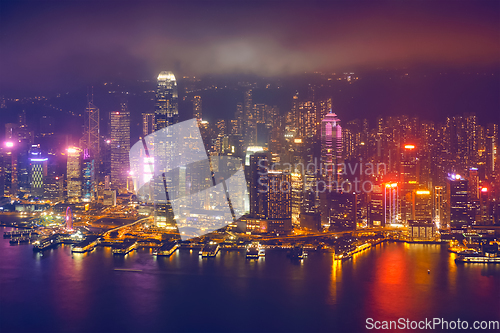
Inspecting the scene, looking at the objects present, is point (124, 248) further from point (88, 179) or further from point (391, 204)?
point (88, 179)

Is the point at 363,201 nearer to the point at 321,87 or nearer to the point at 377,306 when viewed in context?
the point at 321,87

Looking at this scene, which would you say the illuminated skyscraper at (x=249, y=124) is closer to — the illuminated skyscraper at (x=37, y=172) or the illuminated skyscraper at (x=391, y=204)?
the illuminated skyscraper at (x=391, y=204)

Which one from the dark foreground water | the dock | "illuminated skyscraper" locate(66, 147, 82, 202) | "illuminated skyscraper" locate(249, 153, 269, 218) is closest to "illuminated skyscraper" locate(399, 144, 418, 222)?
the dark foreground water

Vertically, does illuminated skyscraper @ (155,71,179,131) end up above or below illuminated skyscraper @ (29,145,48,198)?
above

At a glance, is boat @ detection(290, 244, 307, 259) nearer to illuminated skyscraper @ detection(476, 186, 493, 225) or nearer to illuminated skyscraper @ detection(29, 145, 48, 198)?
illuminated skyscraper @ detection(476, 186, 493, 225)

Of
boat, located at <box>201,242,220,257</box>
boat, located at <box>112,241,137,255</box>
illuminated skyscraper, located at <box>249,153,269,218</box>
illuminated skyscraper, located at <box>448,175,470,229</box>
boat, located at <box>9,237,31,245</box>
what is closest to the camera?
boat, located at <box>201,242,220,257</box>

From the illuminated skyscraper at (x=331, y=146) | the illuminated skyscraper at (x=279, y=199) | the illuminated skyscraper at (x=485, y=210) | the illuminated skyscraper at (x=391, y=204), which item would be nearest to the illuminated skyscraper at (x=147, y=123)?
the illuminated skyscraper at (x=331, y=146)

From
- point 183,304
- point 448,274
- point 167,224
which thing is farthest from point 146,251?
point 448,274
